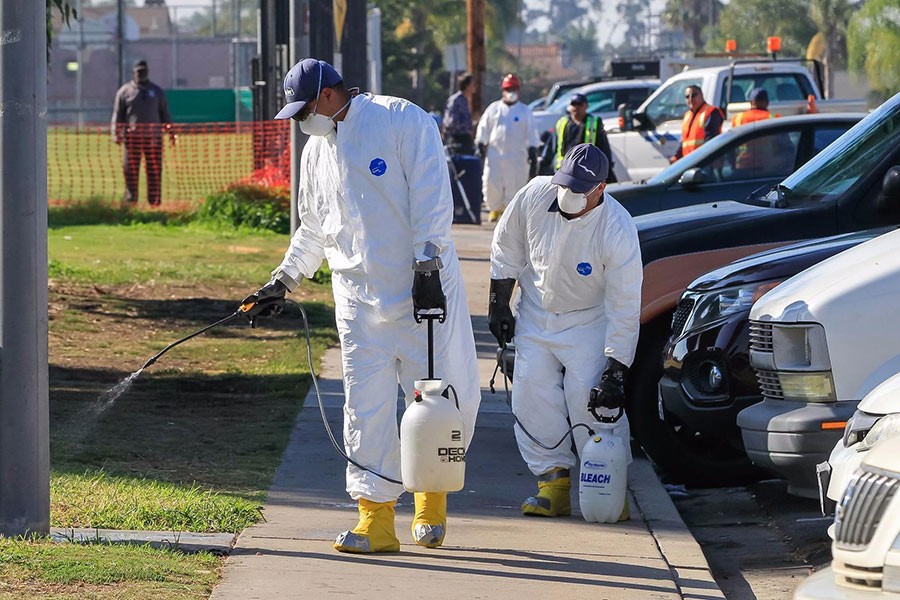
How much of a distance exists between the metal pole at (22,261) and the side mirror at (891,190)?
3.90 m

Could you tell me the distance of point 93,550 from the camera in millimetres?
5758

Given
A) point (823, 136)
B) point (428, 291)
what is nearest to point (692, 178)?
point (823, 136)

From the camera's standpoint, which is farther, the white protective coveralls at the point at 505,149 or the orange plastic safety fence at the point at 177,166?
the orange plastic safety fence at the point at 177,166

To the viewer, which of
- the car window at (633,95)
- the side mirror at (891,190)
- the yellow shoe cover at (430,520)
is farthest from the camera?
the car window at (633,95)

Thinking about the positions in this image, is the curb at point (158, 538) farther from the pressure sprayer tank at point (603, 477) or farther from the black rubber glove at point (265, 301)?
the pressure sprayer tank at point (603, 477)

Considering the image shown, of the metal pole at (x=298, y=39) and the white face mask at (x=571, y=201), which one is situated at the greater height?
the metal pole at (x=298, y=39)

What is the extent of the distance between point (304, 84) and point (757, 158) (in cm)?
656

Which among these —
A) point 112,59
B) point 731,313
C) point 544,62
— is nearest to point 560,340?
point 731,313

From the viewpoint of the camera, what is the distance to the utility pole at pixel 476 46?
32469 millimetres

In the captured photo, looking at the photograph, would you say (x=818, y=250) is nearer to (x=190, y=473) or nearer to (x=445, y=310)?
(x=445, y=310)

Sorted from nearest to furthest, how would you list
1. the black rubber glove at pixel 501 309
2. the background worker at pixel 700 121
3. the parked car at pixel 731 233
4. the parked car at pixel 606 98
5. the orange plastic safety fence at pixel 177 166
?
the black rubber glove at pixel 501 309 < the parked car at pixel 731 233 < the background worker at pixel 700 121 < the orange plastic safety fence at pixel 177 166 < the parked car at pixel 606 98

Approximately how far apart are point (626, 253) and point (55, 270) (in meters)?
9.92

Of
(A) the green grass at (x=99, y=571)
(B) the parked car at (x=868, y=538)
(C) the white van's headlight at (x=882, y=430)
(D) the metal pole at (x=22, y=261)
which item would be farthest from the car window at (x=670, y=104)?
(B) the parked car at (x=868, y=538)

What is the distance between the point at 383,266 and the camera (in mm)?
6039
